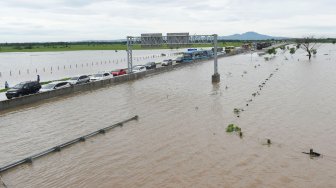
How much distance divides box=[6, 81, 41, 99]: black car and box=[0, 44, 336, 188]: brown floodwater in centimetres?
264

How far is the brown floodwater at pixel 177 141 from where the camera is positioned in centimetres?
1677

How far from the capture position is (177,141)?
22.2 meters

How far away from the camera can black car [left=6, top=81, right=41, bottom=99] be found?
35.1m

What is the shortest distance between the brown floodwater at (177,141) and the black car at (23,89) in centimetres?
264

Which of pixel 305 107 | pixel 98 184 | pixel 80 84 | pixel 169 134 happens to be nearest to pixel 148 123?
pixel 169 134

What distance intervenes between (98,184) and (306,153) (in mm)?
11196

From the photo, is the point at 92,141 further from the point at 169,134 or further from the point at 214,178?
the point at 214,178

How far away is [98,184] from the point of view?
16.1m

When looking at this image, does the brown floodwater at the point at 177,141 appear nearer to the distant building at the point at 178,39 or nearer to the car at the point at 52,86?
the car at the point at 52,86

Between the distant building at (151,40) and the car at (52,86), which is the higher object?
the distant building at (151,40)

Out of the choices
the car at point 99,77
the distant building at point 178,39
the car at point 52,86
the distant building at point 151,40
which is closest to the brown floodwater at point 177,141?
the car at point 52,86

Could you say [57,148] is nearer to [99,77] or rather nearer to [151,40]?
[99,77]

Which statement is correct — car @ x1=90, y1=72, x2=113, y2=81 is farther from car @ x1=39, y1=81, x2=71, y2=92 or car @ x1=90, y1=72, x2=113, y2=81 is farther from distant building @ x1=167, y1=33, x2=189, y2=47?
distant building @ x1=167, y1=33, x2=189, y2=47

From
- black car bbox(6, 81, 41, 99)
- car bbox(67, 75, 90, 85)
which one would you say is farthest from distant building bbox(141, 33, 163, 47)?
black car bbox(6, 81, 41, 99)
